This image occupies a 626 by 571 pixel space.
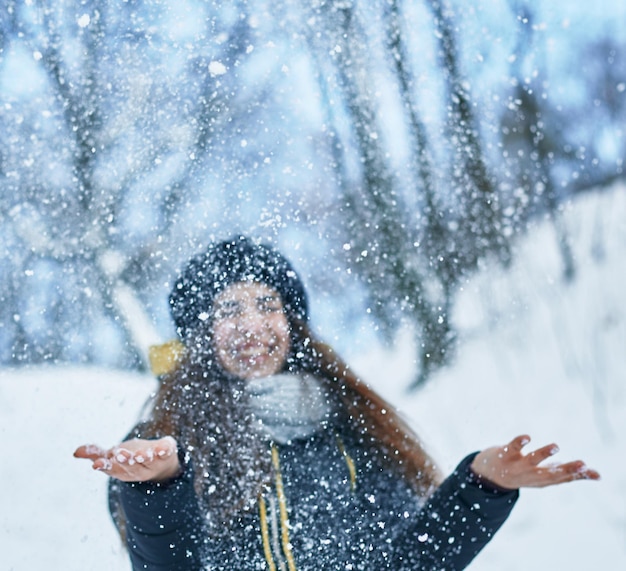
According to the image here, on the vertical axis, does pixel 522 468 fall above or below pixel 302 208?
below

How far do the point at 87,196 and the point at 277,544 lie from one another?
2770 mm

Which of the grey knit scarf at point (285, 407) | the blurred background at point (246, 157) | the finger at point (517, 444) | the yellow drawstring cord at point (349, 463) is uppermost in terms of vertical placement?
the blurred background at point (246, 157)

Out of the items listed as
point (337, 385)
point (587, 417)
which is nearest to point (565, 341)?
point (587, 417)

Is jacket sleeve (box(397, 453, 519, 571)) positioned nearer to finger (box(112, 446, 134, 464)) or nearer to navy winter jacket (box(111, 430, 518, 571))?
navy winter jacket (box(111, 430, 518, 571))

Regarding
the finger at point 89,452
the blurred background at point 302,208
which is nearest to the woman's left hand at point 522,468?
the finger at point 89,452

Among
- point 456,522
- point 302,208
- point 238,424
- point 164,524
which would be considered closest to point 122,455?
point 164,524

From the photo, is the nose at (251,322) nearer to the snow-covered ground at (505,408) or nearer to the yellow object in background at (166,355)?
the yellow object in background at (166,355)

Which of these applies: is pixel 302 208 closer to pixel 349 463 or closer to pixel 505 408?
pixel 505 408

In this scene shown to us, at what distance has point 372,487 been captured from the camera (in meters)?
1.10

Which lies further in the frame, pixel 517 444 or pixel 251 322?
pixel 251 322

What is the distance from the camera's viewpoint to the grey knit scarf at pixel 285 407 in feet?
3.63

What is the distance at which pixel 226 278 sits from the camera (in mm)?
1133

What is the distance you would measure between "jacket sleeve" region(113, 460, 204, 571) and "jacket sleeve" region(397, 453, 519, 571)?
1.04 feet

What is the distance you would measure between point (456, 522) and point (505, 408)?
3033 millimetres
